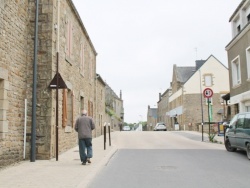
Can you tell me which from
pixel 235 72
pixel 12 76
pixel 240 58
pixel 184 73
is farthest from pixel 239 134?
pixel 184 73

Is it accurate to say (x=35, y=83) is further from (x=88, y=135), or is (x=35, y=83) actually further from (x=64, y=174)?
(x=64, y=174)

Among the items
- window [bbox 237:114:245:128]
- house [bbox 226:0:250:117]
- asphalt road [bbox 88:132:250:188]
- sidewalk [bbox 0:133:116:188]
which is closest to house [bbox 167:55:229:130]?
house [bbox 226:0:250:117]

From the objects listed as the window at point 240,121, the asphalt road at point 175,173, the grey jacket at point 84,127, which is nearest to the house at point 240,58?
the window at point 240,121

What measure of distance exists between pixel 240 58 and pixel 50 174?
13973mm

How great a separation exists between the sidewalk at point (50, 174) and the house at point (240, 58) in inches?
419

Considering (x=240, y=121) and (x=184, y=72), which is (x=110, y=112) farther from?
(x=240, y=121)

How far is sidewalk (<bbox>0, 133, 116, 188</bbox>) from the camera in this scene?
6449mm

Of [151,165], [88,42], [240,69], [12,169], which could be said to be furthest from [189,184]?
[88,42]

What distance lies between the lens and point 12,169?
8430 mm

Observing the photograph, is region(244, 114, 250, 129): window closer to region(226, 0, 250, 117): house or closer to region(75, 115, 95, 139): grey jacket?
region(75, 115, 95, 139): grey jacket

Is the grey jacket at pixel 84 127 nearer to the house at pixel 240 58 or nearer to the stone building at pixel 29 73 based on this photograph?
the stone building at pixel 29 73

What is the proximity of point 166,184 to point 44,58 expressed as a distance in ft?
20.8

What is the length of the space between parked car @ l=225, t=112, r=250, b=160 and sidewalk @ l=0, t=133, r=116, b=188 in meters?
4.89

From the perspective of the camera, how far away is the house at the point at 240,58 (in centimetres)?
1697
